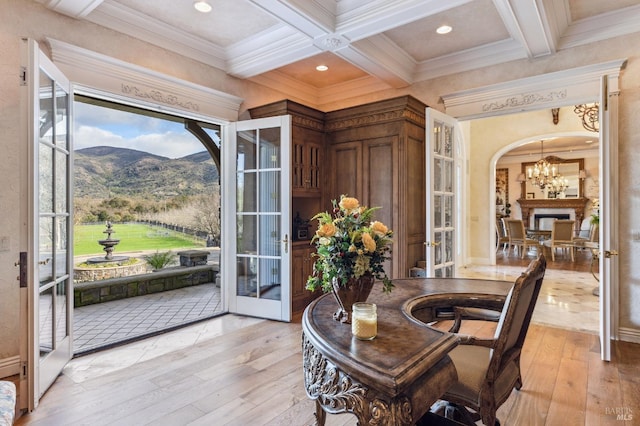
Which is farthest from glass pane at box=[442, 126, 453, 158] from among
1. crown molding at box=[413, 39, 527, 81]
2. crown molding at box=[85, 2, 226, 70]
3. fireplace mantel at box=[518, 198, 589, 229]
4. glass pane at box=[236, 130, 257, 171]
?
fireplace mantel at box=[518, 198, 589, 229]

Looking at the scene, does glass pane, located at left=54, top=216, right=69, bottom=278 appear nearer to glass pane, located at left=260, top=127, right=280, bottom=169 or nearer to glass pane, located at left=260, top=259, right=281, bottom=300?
glass pane, located at left=260, top=259, right=281, bottom=300

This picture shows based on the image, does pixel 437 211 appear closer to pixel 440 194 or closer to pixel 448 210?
pixel 440 194

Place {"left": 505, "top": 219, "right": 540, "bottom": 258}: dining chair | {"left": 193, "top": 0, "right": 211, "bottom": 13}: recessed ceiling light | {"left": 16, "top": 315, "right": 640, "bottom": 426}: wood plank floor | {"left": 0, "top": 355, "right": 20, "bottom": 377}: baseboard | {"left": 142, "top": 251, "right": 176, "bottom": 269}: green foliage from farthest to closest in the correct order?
{"left": 505, "top": 219, "right": 540, "bottom": 258}: dining chair, {"left": 142, "top": 251, "right": 176, "bottom": 269}: green foliage, {"left": 193, "top": 0, "right": 211, "bottom": 13}: recessed ceiling light, {"left": 0, "top": 355, "right": 20, "bottom": 377}: baseboard, {"left": 16, "top": 315, "right": 640, "bottom": 426}: wood plank floor

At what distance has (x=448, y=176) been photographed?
13.4ft

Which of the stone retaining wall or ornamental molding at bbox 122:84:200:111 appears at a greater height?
ornamental molding at bbox 122:84:200:111

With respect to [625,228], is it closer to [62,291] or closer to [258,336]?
[258,336]

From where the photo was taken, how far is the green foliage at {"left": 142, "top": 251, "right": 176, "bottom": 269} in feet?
23.3

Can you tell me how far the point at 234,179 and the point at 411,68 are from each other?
8.56 ft

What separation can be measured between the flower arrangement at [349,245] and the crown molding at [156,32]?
3.02 m

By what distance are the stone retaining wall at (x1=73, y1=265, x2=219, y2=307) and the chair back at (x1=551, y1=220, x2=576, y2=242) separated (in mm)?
7540

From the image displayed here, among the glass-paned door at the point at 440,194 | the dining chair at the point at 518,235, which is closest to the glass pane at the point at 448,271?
the glass-paned door at the point at 440,194

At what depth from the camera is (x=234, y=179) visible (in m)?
4.27

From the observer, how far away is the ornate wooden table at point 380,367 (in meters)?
Answer: 1.09

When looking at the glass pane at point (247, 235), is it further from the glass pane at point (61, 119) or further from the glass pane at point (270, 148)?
the glass pane at point (61, 119)
